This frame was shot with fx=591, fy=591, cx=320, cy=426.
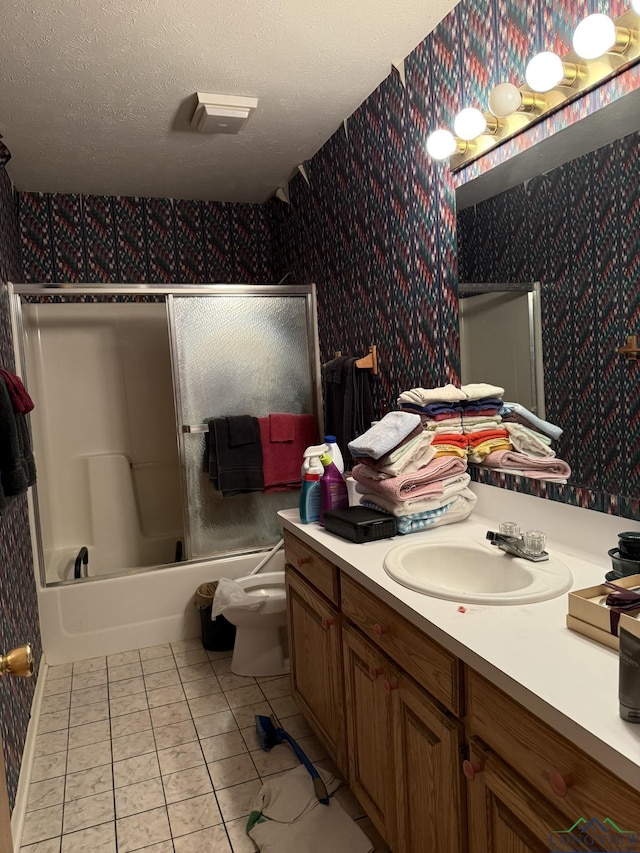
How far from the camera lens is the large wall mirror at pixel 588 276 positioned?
1333mm

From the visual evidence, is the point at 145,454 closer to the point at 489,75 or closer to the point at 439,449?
the point at 439,449

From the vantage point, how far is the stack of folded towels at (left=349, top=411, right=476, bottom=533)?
5.70 ft

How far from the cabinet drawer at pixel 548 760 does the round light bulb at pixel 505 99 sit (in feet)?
4.66

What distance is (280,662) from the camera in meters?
2.58

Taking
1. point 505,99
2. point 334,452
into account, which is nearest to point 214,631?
point 334,452

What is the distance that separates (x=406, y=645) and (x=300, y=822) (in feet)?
2.65

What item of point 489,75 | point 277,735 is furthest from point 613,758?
point 489,75

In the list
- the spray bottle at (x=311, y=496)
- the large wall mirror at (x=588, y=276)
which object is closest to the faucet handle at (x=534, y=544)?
the large wall mirror at (x=588, y=276)

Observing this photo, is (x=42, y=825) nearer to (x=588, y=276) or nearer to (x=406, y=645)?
(x=406, y=645)

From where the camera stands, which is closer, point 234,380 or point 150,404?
point 234,380

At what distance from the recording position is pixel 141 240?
352cm

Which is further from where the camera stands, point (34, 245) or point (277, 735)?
point (34, 245)

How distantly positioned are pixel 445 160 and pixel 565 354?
0.88 m

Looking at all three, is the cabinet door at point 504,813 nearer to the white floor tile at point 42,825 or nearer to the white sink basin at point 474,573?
the white sink basin at point 474,573
